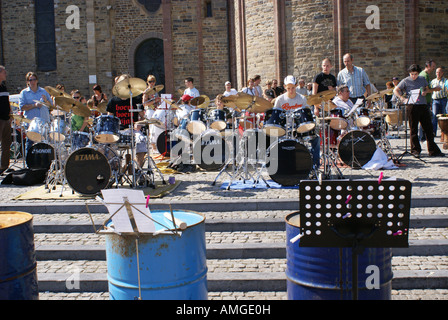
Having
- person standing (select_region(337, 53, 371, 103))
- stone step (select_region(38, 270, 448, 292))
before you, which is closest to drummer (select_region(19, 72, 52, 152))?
stone step (select_region(38, 270, 448, 292))

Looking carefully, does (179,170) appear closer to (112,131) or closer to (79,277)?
(112,131)

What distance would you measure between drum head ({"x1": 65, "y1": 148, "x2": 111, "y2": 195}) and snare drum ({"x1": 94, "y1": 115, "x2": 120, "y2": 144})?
298 mm

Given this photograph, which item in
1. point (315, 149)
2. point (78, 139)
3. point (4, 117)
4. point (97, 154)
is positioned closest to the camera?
point (97, 154)

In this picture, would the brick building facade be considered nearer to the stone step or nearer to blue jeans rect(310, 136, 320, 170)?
blue jeans rect(310, 136, 320, 170)

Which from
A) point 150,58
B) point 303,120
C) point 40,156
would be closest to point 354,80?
point 303,120

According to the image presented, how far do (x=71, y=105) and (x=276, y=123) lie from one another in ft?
11.5

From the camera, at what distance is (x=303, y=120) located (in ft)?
28.5

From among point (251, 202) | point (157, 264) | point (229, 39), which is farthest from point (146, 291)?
point (229, 39)

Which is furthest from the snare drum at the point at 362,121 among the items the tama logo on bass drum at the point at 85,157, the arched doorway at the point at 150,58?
the arched doorway at the point at 150,58

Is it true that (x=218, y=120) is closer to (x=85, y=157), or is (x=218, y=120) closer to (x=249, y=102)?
(x=249, y=102)

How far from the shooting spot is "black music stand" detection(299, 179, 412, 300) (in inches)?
129

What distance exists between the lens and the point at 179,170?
A: 36.9 ft

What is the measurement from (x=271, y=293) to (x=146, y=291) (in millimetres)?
1999

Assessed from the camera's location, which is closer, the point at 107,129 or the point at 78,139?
the point at 107,129
